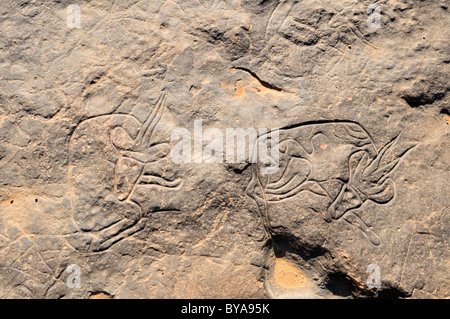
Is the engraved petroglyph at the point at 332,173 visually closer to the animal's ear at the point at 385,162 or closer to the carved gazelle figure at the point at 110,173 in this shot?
the animal's ear at the point at 385,162

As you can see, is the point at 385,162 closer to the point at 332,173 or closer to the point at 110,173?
the point at 332,173

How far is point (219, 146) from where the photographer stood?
128 inches

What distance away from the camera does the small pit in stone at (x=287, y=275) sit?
3.42 meters

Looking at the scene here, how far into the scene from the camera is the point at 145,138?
327 centimetres

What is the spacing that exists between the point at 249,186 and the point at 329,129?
74 centimetres

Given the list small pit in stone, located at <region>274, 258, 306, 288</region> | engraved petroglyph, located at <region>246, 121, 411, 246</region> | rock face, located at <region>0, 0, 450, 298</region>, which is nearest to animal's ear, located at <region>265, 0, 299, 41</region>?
rock face, located at <region>0, 0, 450, 298</region>

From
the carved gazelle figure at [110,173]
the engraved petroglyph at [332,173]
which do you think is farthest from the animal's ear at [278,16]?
the carved gazelle figure at [110,173]

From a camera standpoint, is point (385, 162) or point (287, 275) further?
point (287, 275)

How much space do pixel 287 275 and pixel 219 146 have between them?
1158 mm

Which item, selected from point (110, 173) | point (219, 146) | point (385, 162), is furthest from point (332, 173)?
point (110, 173)

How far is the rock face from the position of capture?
10.6 ft

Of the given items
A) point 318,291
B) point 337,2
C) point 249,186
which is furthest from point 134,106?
point 318,291

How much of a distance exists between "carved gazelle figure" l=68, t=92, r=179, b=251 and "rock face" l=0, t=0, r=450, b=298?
11 mm

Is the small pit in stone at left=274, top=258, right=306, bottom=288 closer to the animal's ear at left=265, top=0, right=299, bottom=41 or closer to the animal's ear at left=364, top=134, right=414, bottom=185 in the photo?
the animal's ear at left=364, top=134, right=414, bottom=185
